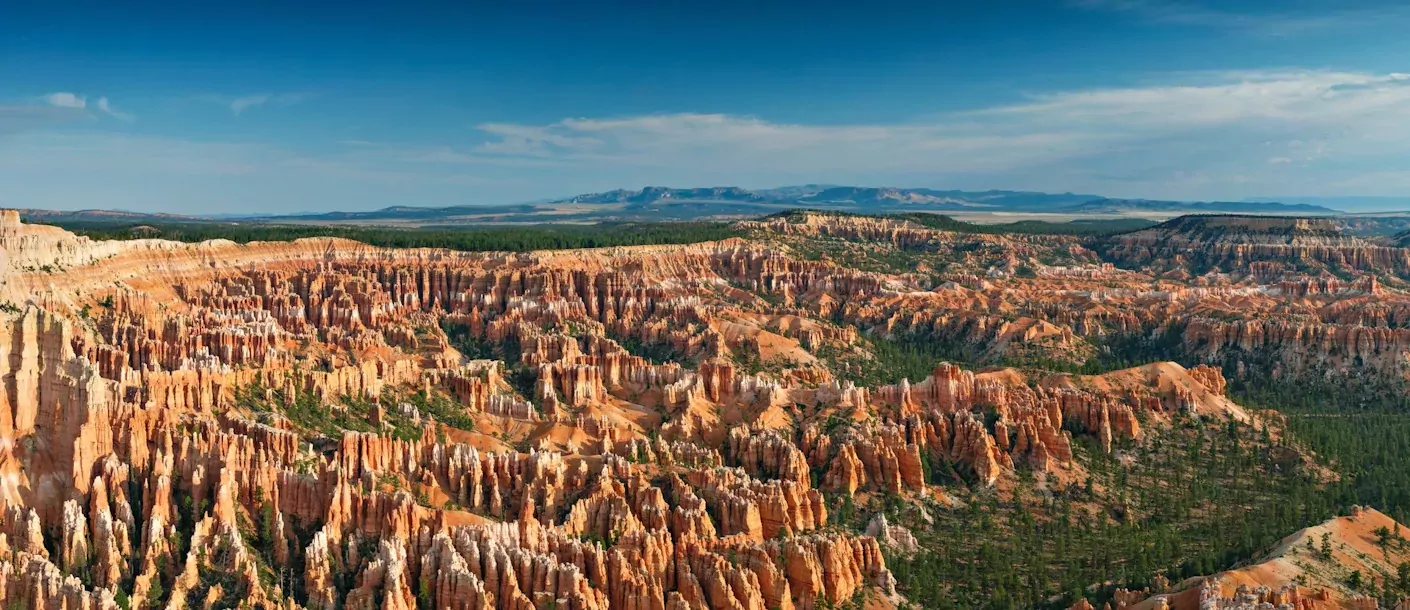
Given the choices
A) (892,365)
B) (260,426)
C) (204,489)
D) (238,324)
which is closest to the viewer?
(204,489)

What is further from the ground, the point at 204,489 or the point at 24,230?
the point at 24,230

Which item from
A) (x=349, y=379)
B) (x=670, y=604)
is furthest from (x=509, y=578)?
(x=349, y=379)

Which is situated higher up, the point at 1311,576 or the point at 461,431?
the point at 461,431

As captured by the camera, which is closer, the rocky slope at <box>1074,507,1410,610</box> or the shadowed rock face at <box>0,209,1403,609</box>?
the rocky slope at <box>1074,507,1410,610</box>

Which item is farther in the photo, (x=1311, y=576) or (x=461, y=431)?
(x=461, y=431)

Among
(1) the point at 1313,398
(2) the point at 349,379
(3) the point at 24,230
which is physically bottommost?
(1) the point at 1313,398

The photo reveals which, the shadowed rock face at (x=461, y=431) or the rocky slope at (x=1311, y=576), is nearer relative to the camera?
the rocky slope at (x=1311, y=576)

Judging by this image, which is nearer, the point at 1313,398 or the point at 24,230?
the point at 24,230

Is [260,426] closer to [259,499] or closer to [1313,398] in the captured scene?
[259,499]
